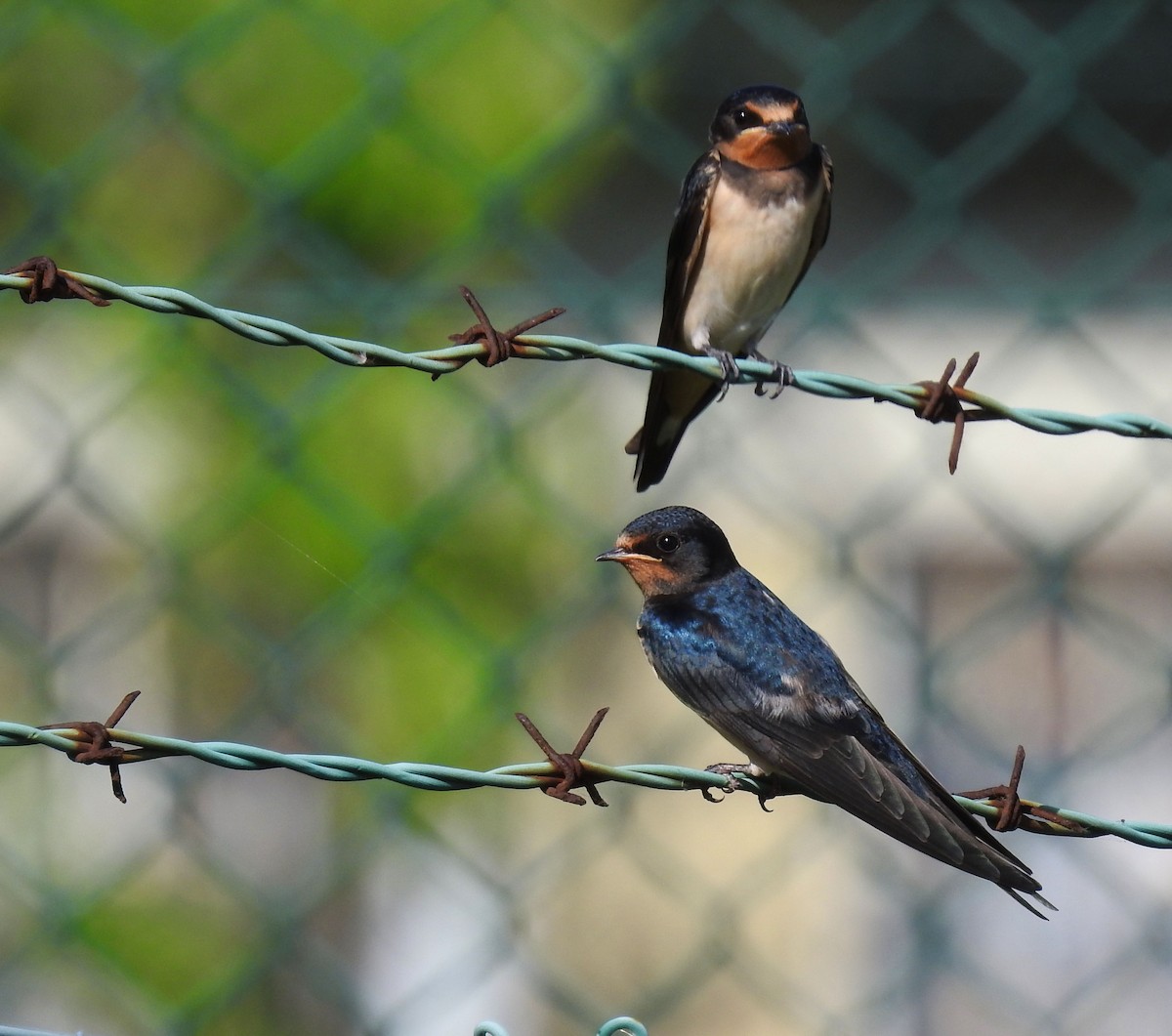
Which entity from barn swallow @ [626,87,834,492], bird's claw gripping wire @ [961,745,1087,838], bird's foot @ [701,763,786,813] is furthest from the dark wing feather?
bird's claw gripping wire @ [961,745,1087,838]

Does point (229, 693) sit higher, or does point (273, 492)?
point (273, 492)

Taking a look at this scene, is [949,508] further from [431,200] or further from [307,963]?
[307,963]

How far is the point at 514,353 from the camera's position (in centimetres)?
135

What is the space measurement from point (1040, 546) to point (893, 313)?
2.13ft

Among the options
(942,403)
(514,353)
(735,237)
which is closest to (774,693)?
(942,403)

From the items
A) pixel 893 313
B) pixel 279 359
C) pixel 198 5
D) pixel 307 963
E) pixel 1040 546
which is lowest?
pixel 307 963

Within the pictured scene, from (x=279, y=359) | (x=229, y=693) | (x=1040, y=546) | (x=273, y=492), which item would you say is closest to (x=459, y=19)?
(x=279, y=359)

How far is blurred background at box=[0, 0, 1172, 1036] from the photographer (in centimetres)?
271

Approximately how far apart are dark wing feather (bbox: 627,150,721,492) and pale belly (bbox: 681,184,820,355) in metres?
0.02

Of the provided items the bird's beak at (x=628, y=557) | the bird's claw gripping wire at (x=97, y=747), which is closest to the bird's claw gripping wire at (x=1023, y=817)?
the bird's beak at (x=628, y=557)

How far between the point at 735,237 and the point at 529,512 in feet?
2.61

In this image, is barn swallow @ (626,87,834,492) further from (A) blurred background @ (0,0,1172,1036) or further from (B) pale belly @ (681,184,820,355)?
(A) blurred background @ (0,0,1172,1036)

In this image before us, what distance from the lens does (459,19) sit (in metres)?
2.76

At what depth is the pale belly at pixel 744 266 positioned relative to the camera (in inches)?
84.8
